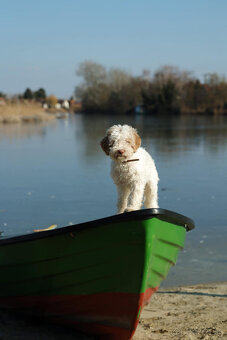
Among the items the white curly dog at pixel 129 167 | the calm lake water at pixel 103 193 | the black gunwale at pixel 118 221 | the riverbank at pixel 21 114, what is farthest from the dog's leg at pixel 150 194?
the riverbank at pixel 21 114

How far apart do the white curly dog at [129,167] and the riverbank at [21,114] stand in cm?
4237

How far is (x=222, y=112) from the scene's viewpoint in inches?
2457

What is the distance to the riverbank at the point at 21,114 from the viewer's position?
4565 centimetres

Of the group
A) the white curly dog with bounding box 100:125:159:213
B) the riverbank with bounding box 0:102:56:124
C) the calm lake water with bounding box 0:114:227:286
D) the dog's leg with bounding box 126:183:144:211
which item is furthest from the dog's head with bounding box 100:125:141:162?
the riverbank with bounding box 0:102:56:124

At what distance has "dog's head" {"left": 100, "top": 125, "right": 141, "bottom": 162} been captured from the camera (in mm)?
3518

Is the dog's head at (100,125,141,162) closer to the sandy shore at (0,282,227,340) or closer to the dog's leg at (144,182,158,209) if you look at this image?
the dog's leg at (144,182,158,209)

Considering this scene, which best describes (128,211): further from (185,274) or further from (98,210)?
(98,210)

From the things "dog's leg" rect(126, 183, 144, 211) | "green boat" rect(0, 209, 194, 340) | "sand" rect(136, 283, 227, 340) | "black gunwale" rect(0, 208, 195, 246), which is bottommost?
"sand" rect(136, 283, 227, 340)

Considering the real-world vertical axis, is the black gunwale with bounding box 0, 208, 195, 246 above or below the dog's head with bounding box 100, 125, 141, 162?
below

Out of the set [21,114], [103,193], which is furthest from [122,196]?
[21,114]

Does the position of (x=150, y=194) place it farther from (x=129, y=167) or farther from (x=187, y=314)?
(x=187, y=314)

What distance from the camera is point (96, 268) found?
3.86m

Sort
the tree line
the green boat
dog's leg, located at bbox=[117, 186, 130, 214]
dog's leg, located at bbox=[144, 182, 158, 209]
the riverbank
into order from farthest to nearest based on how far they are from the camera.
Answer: the tree line, the riverbank, dog's leg, located at bbox=[144, 182, 158, 209], dog's leg, located at bbox=[117, 186, 130, 214], the green boat

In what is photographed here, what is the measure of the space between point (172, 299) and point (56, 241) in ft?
6.57
